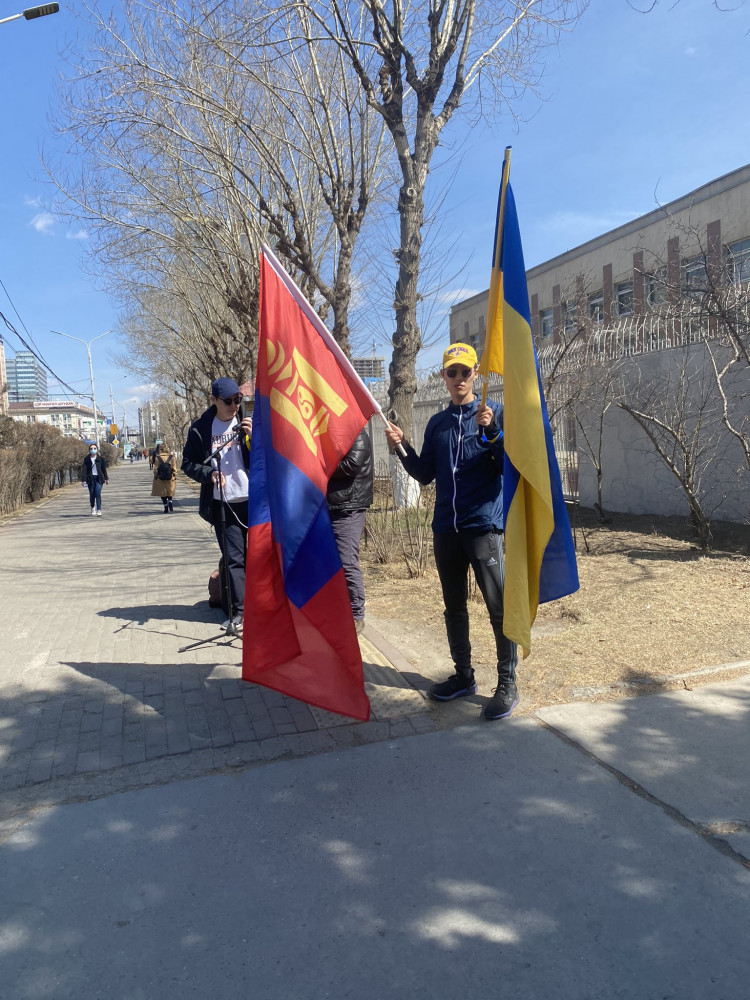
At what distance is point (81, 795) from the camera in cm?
345

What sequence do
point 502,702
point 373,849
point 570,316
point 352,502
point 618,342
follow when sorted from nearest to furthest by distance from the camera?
point 373,849
point 502,702
point 352,502
point 618,342
point 570,316

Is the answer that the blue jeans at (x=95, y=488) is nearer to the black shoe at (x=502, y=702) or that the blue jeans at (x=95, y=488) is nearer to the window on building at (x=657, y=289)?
the window on building at (x=657, y=289)

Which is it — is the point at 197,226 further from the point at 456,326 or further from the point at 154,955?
the point at 456,326

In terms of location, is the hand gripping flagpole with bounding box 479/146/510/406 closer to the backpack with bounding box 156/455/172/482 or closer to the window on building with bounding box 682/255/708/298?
the window on building with bounding box 682/255/708/298

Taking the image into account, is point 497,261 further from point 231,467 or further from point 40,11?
point 40,11

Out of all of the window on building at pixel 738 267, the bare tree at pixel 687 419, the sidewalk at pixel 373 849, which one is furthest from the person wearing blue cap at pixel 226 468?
the window on building at pixel 738 267

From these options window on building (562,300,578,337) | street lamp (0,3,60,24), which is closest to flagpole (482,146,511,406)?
window on building (562,300,578,337)

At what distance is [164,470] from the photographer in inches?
712

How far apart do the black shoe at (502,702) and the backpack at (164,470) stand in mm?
15261

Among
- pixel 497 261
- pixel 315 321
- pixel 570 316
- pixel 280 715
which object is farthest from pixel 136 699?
pixel 570 316

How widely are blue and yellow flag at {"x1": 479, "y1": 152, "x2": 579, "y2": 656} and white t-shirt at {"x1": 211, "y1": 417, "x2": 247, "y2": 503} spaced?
8.12ft

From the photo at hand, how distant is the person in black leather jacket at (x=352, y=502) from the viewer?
5438 millimetres

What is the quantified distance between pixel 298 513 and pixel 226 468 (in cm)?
202

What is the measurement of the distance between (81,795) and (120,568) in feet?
22.0
